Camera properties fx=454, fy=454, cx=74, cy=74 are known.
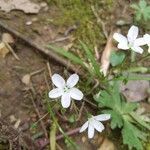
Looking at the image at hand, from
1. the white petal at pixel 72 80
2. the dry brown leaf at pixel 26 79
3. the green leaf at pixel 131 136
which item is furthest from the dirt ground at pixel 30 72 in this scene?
the white petal at pixel 72 80

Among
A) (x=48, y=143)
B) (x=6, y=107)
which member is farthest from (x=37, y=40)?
(x=48, y=143)

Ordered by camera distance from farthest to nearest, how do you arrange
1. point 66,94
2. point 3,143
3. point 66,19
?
point 66,19
point 3,143
point 66,94

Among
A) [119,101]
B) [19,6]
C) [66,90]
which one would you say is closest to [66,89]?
[66,90]

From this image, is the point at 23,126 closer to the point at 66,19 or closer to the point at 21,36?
the point at 21,36

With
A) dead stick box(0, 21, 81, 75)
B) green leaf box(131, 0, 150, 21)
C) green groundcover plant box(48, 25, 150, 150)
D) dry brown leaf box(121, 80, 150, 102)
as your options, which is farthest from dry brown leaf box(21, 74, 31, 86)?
green leaf box(131, 0, 150, 21)

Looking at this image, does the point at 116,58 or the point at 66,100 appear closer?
the point at 66,100

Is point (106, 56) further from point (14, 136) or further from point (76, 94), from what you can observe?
point (14, 136)

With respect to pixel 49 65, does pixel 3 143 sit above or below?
below
